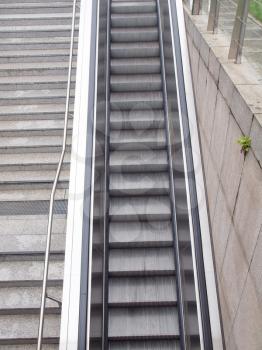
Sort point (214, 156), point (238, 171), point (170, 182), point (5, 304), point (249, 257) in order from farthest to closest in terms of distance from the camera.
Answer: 1. point (170, 182)
2. point (5, 304)
3. point (214, 156)
4. point (238, 171)
5. point (249, 257)

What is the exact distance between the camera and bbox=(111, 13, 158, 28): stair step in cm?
579

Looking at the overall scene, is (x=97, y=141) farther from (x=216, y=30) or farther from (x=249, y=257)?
(x=249, y=257)

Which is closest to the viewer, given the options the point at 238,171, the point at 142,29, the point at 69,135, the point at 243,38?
the point at 238,171

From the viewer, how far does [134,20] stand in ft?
19.0

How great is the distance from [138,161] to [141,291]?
1760 millimetres

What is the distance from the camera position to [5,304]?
3736mm

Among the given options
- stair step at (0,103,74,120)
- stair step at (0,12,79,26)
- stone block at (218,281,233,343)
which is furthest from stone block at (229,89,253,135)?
stair step at (0,12,79,26)

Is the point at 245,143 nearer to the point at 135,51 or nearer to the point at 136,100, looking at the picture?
the point at 136,100

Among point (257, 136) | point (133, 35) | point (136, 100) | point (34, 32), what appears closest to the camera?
point (257, 136)

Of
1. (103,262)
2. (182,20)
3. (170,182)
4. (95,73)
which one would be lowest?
(103,262)

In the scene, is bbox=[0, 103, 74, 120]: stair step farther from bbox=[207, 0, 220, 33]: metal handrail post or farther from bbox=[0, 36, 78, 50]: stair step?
bbox=[207, 0, 220, 33]: metal handrail post

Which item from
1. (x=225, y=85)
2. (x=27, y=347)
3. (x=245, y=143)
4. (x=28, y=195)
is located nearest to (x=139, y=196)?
(x=28, y=195)

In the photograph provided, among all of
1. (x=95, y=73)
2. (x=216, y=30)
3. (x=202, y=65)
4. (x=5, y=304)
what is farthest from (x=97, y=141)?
(x=5, y=304)

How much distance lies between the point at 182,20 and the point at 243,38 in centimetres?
193
